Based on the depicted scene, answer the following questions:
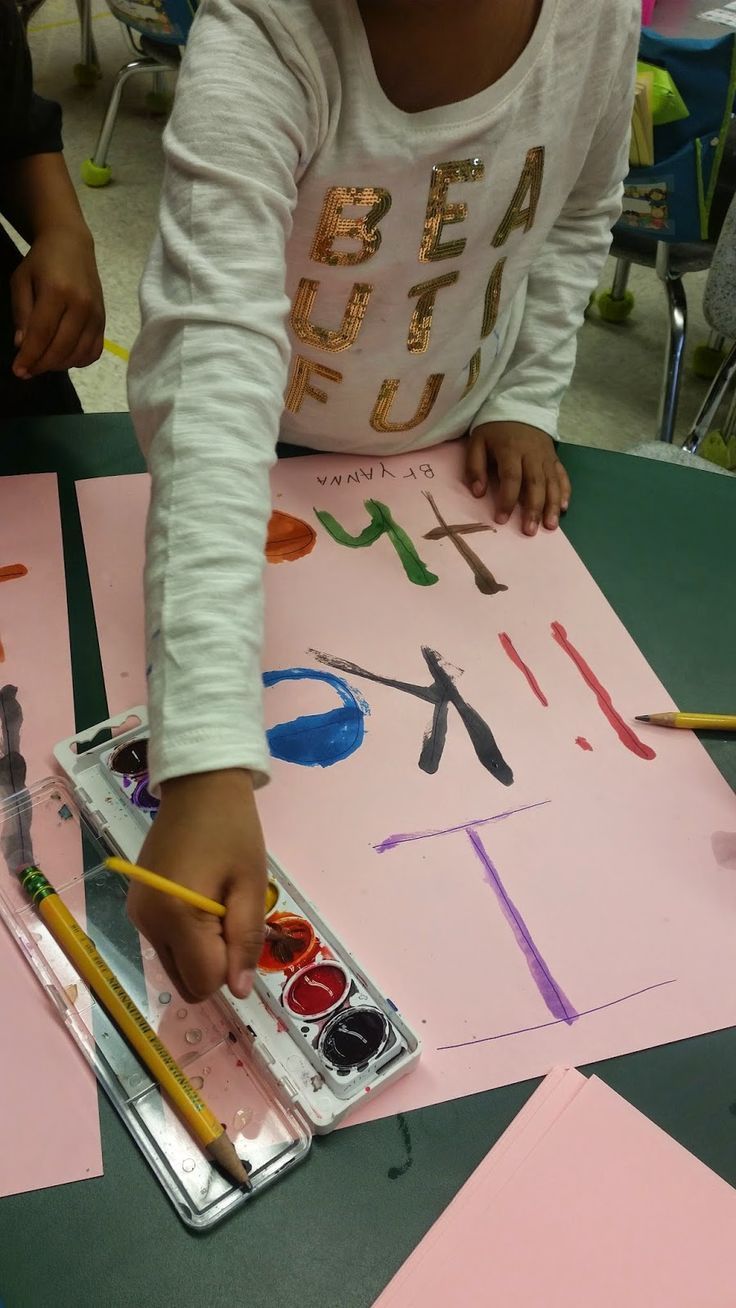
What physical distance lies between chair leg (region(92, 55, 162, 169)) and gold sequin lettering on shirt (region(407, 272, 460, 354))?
1.53 metres

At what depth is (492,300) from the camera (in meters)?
0.69

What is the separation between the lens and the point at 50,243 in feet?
2.39

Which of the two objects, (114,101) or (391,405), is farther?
(114,101)

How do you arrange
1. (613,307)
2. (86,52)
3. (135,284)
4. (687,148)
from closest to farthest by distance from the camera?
(687,148), (135,284), (613,307), (86,52)

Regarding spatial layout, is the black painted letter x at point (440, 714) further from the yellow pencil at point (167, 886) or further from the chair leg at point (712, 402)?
the chair leg at point (712, 402)

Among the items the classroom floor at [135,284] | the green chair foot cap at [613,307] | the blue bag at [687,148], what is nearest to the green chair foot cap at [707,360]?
the classroom floor at [135,284]

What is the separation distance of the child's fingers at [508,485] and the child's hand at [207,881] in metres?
0.35

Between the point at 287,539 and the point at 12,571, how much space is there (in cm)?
17

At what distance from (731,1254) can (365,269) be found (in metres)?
0.53

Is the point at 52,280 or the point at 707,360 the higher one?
the point at 52,280

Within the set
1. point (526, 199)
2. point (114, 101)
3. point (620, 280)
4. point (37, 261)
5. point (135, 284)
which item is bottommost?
point (135, 284)

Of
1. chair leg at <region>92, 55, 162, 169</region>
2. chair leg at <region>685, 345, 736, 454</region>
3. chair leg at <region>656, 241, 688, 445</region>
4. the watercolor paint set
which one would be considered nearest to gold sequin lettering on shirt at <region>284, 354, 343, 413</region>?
the watercolor paint set

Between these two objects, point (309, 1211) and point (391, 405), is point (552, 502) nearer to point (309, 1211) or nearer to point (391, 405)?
point (391, 405)

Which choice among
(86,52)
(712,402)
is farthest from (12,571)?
(86,52)
